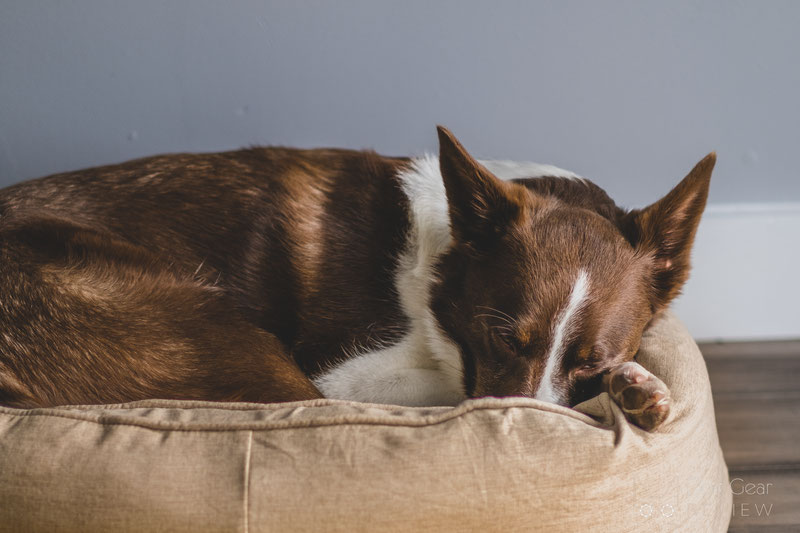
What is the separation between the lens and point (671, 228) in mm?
1985

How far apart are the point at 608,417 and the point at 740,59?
1.89m

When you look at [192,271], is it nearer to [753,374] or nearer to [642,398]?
[642,398]

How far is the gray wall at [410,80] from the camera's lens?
2754 mm

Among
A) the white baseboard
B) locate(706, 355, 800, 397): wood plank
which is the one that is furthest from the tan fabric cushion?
the white baseboard

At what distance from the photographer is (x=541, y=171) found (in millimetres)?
2316

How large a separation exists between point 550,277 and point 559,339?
0.16 metres

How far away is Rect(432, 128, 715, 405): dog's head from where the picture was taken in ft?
6.08

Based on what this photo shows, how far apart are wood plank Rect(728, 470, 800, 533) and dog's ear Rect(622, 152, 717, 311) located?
0.74m

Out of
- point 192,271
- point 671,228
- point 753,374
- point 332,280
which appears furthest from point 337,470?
point 753,374

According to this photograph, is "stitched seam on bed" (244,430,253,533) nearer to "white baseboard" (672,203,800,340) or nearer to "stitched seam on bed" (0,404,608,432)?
"stitched seam on bed" (0,404,608,432)

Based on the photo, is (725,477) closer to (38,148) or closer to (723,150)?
(723,150)

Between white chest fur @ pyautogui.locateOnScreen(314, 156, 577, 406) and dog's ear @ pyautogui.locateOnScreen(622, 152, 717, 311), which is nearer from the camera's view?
dog's ear @ pyautogui.locateOnScreen(622, 152, 717, 311)

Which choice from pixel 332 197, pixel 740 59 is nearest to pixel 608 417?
pixel 332 197

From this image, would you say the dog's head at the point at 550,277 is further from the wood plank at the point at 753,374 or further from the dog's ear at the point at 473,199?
the wood plank at the point at 753,374
